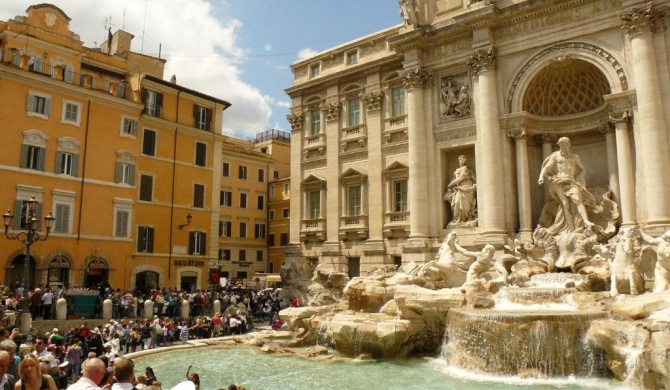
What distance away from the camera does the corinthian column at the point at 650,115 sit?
17.8 meters

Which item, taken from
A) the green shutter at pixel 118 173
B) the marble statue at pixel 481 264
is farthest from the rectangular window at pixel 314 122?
the marble statue at pixel 481 264

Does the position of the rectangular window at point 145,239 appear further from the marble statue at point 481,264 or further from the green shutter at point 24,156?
the marble statue at point 481,264

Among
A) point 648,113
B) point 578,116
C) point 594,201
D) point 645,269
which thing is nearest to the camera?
point 645,269

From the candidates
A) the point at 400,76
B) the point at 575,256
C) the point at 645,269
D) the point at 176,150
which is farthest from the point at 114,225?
the point at 645,269

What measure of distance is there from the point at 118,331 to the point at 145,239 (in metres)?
13.4

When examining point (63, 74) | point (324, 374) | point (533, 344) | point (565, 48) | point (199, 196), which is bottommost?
point (324, 374)

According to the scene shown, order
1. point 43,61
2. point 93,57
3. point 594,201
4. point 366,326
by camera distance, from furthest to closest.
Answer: point 93,57, point 43,61, point 594,201, point 366,326

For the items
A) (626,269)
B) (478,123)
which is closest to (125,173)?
A: (478,123)

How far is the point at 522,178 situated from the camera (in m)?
21.3

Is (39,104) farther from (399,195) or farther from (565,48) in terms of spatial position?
(565,48)

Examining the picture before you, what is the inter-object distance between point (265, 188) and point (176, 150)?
15.0 metres

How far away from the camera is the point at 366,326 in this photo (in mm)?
15203

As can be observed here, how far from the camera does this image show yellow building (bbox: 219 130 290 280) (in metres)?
42.8

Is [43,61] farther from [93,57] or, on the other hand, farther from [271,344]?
[271,344]
